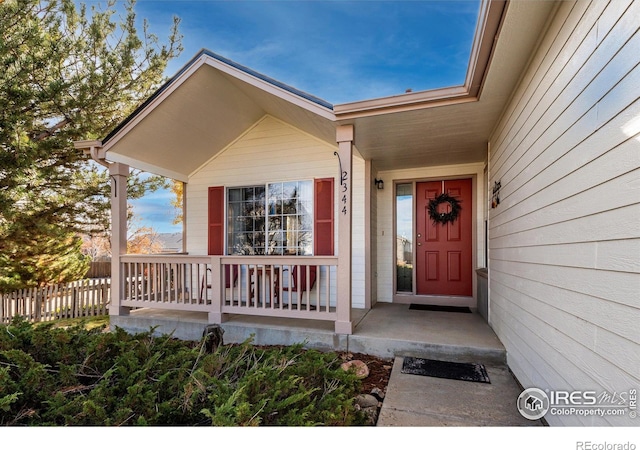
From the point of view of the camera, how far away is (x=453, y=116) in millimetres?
3242

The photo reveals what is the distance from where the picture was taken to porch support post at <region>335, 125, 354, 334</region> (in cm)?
345

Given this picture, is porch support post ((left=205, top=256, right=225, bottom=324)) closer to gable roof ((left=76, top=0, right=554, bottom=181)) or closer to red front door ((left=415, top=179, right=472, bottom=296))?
gable roof ((left=76, top=0, right=554, bottom=181))

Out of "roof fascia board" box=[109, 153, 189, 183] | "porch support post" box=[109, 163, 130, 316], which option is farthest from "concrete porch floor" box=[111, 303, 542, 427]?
"roof fascia board" box=[109, 153, 189, 183]

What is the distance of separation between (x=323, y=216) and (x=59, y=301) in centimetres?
647

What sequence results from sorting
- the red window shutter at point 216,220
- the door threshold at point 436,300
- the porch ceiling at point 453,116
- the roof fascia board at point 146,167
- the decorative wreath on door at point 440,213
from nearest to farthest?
the porch ceiling at point 453,116
the roof fascia board at point 146,167
the door threshold at point 436,300
the decorative wreath on door at point 440,213
the red window shutter at point 216,220

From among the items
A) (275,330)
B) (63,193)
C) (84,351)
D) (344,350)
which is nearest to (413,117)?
(344,350)

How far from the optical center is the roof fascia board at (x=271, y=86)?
11.1 ft

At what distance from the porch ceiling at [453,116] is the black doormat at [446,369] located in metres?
2.48

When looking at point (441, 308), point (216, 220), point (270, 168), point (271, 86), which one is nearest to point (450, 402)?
point (441, 308)

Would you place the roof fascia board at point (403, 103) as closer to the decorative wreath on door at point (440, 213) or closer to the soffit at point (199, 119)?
the soffit at point (199, 119)

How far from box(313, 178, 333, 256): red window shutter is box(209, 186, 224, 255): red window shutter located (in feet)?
5.70

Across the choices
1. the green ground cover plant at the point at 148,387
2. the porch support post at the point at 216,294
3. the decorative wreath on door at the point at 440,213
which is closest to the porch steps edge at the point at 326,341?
the porch support post at the point at 216,294

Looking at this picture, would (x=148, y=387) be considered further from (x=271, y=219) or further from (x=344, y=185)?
(x=271, y=219)
